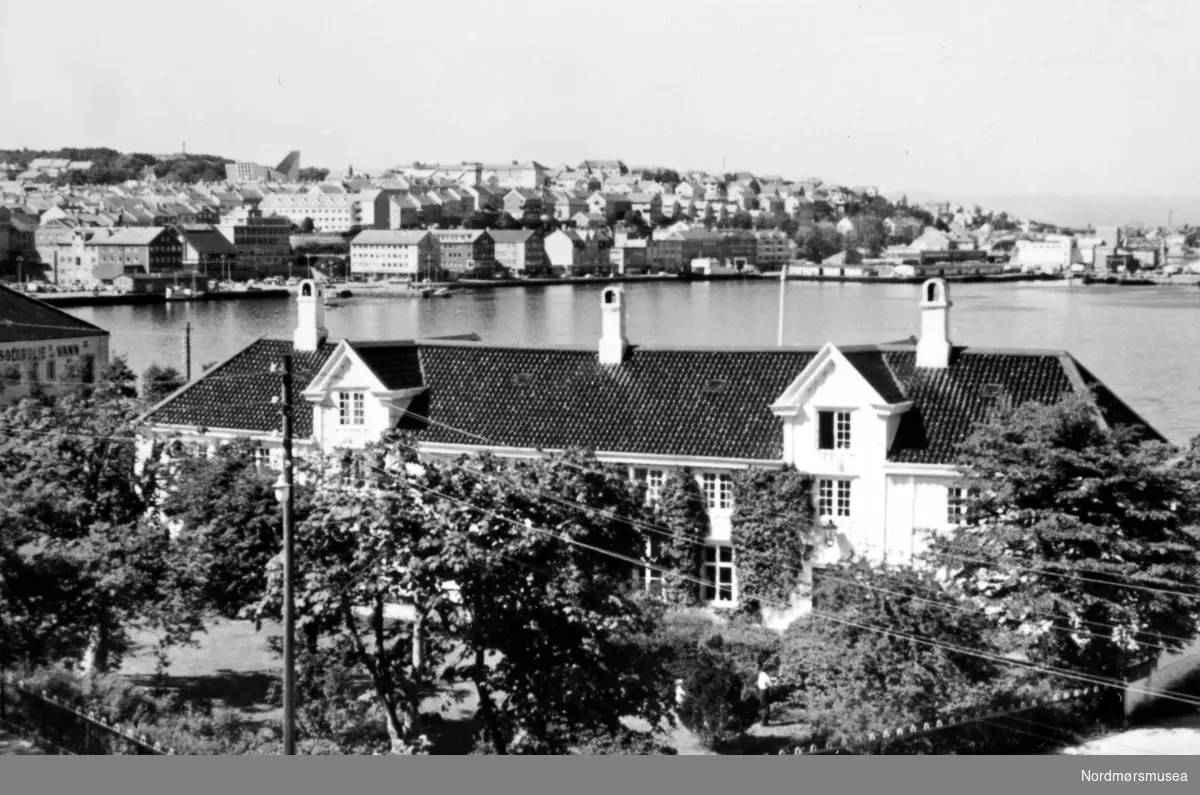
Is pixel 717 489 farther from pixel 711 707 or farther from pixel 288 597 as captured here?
pixel 288 597

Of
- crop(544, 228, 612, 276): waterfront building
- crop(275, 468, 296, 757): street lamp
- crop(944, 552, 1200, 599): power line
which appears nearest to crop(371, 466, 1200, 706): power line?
crop(944, 552, 1200, 599): power line

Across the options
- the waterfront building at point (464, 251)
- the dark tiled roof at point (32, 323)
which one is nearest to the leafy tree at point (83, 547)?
the dark tiled roof at point (32, 323)

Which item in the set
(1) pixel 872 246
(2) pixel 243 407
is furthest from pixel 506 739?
(1) pixel 872 246

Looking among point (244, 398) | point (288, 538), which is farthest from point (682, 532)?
point (288, 538)

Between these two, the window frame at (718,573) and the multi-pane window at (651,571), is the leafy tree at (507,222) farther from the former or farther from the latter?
the multi-pane window at (651,571)

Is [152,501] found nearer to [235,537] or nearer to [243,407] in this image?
[235,537]
